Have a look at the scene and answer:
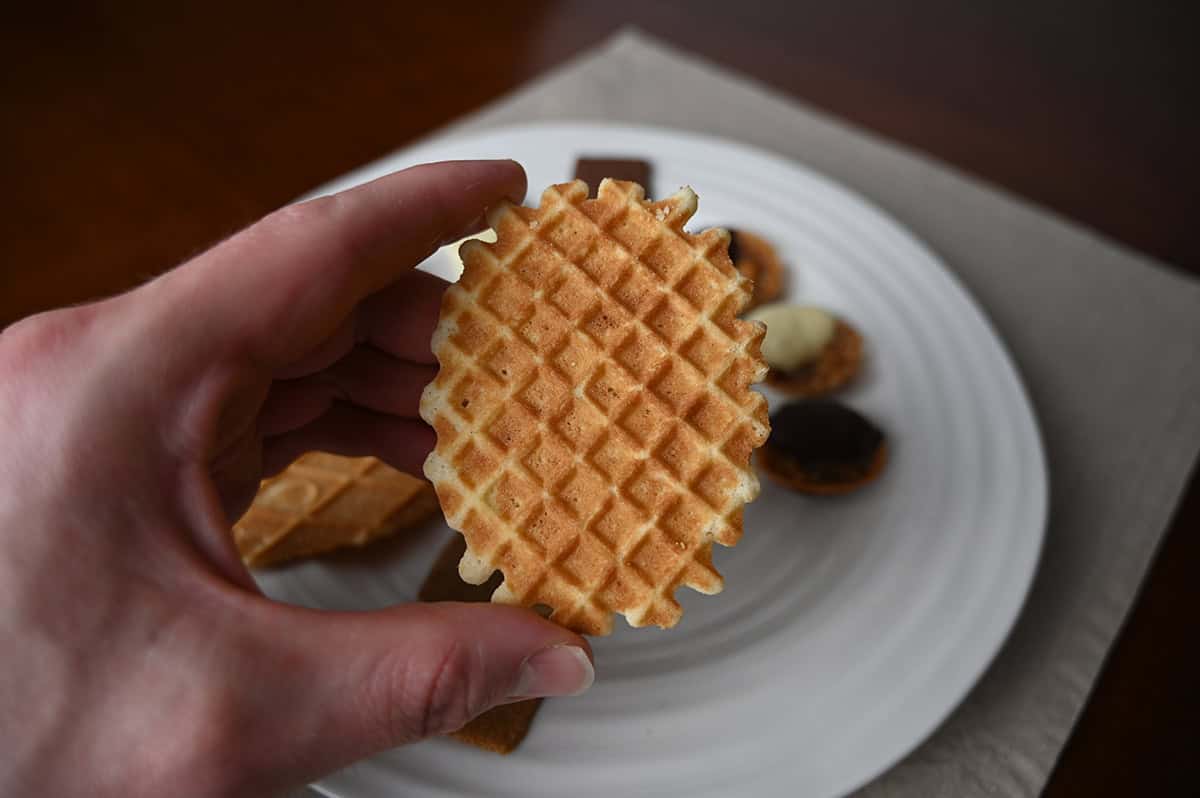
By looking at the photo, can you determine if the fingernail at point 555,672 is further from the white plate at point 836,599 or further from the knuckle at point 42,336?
the knuckle at point 42,336

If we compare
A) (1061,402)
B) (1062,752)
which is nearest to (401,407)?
(1062,752)

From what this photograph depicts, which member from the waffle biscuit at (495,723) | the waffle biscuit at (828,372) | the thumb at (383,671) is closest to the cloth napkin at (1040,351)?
the waffle biscuit at (828,372)

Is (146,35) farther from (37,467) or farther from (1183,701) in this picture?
(1183,701)

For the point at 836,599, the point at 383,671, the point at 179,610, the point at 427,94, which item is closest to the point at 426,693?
the point at 383,671

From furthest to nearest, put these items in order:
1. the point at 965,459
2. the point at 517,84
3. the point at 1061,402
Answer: the point at 517,84 → the point at 1061,402 → the point at 965,459

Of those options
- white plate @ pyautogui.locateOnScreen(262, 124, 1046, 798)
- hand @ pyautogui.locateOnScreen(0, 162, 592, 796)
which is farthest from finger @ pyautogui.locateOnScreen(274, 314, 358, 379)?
white plate @ pyautogui.locateOnScreen(262, 124, 1046, 798)

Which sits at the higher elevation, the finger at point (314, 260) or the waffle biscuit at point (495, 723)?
the finger at point (314, 260)
